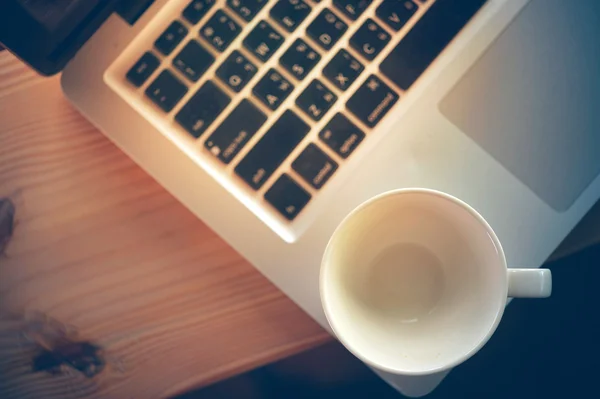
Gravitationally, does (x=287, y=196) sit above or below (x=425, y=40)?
below

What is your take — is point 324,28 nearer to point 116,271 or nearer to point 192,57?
point 192,57

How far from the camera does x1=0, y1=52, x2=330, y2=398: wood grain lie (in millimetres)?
503

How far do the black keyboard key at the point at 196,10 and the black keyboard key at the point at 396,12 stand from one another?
0.13 meters

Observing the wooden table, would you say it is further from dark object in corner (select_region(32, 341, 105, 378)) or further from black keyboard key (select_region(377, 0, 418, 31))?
black keyboard key (select_region(377, 0, 418, 31))

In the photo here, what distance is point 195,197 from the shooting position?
1.44ft

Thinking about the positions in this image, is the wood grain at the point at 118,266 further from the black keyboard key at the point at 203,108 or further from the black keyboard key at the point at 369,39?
the black keyboard key at the point at 369,39

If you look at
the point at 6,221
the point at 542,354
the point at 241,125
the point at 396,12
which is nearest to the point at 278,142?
the point at 241,125

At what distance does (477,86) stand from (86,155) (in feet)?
1.12

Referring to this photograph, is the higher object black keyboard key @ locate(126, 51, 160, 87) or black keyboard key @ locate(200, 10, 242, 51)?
black keyboard key @ locate(200, 10, 242, 51)

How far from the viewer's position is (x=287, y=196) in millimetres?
427

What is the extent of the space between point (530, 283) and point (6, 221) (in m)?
0.44

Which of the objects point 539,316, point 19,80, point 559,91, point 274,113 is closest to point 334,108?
point 274,113

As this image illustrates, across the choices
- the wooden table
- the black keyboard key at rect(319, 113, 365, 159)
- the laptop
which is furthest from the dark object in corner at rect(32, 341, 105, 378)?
the black keyboard key at rect(319, 113, 365, 159)

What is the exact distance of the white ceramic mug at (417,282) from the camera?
0.37 m
